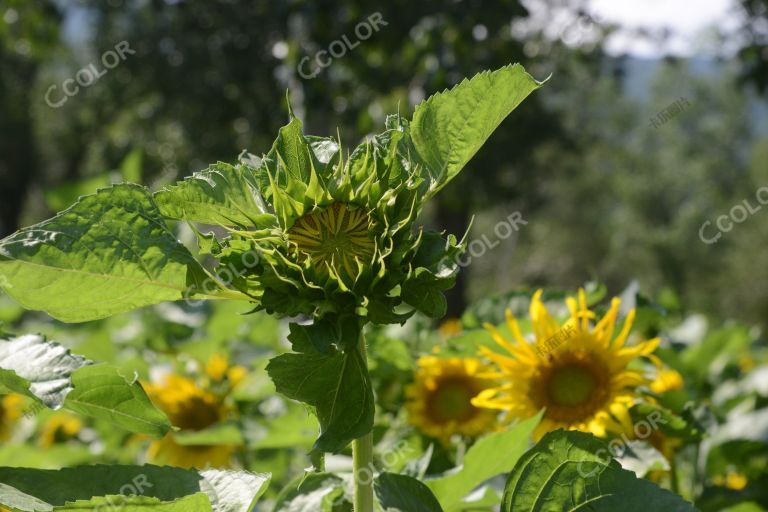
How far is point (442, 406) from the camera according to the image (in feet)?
4.27

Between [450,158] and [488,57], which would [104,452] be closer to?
[450,158]

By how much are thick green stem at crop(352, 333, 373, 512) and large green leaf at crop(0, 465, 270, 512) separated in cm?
6

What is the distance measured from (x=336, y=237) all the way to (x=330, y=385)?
105 mm

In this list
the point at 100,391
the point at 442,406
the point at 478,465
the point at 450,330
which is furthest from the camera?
the point at 450,330

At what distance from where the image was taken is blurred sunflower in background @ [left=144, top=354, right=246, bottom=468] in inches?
60.4

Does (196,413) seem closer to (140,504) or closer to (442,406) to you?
(442,406)

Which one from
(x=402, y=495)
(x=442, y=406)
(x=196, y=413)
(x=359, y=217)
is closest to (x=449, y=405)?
(x=442, y=406)

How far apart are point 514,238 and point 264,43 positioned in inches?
840

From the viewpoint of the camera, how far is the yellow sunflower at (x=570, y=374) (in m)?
0.98

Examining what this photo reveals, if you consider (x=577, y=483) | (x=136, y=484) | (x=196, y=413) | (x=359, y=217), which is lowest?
(x=577, y=483)

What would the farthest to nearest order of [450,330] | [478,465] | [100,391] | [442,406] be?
[450,330] → [442,406] → [478,465] → [100,391]

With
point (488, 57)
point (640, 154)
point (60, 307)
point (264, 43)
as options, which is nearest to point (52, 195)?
point (60, 307)

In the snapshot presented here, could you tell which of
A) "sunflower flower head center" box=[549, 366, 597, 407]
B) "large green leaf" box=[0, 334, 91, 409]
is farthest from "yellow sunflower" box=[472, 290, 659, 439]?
"large green leaf" box=[0, 334, 91, 409]

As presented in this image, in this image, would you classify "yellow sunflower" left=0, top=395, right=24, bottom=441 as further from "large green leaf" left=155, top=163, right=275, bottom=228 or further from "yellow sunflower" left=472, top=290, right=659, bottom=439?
"large green leaf" left=155, top=163, right=275, bottom=228
